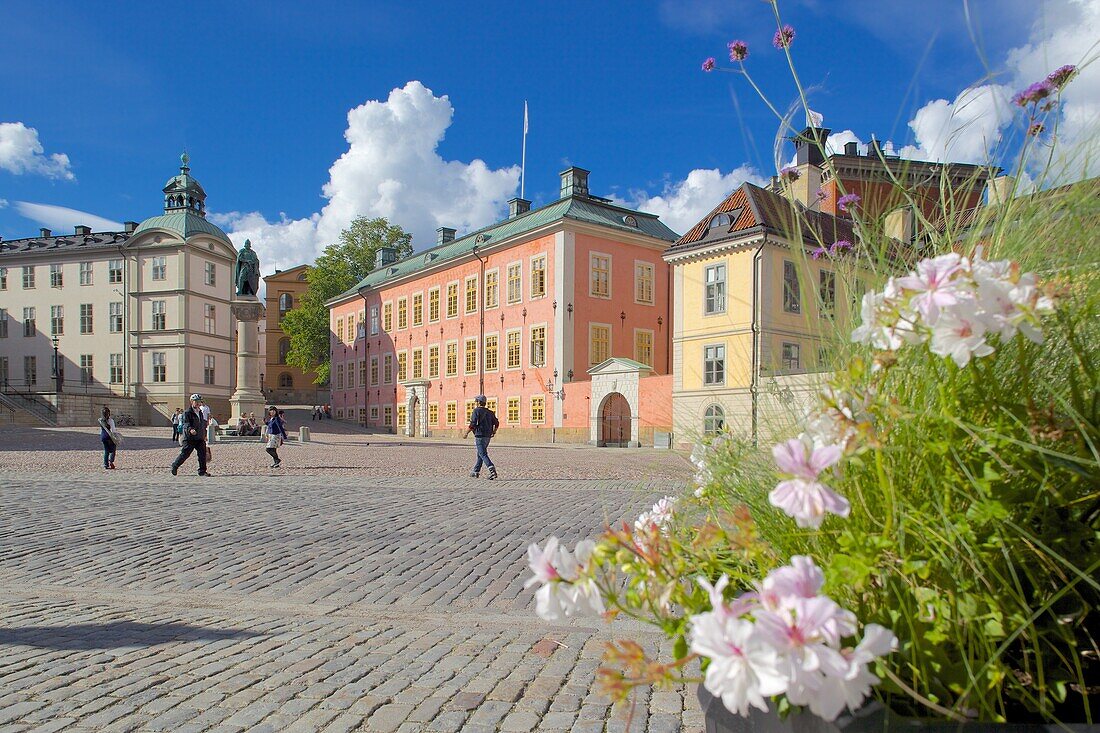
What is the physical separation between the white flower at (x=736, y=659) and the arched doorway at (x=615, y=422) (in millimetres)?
29559

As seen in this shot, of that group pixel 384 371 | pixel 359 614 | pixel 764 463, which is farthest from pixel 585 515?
pixel 384 371

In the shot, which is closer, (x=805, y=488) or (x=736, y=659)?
(x=736, y=659)

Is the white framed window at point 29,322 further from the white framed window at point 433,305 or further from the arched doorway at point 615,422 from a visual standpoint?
the arched doorway at point 615,422

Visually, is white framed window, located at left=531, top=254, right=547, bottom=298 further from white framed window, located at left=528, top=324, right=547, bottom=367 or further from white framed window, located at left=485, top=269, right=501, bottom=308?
white framed window, located at left=485, top=269, right=501, bottom=308

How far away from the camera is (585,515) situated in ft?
30.1

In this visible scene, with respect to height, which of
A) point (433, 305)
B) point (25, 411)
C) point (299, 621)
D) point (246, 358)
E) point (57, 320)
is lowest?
point (25, 411)

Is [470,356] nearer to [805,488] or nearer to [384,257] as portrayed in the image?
[384,257]

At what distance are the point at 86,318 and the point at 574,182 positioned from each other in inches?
1405

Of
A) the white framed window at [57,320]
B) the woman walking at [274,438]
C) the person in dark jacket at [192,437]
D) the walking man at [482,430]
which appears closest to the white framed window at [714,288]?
the walking man at [482,430]

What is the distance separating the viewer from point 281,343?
3051 inches

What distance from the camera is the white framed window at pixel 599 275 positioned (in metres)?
35.5

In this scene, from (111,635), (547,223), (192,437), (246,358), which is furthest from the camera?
(547,223)

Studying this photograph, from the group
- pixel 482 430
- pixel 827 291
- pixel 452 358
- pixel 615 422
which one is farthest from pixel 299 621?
pixel 452 358

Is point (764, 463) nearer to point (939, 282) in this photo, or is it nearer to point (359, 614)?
point (939, 282)
